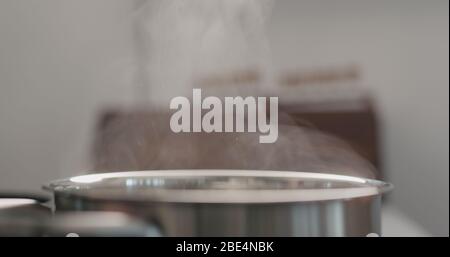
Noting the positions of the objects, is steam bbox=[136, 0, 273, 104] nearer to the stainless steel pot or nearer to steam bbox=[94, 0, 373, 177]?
steam bbox=[94, 0, 373, 177]

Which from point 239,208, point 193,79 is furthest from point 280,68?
point 239,208

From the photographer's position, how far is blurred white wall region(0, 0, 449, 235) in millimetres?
396

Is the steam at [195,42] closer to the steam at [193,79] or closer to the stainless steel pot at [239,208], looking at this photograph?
the steam at [193,79]

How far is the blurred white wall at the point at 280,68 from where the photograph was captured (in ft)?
1.30

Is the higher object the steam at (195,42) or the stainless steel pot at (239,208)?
the steam at (195,42)

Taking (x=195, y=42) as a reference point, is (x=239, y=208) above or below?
below

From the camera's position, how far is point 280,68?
442mm

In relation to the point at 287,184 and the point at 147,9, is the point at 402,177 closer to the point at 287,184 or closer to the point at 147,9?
the point at 287,184

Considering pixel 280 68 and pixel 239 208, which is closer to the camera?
pixel 239 208

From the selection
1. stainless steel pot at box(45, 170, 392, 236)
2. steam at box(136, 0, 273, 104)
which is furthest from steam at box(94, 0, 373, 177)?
stainless steel pot at box(45, 170, 392, 236)

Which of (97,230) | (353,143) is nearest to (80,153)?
(97,230)

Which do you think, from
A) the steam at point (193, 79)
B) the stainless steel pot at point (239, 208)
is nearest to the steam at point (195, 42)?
the steam at point (193, 79)

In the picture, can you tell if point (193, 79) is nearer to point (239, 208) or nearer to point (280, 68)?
point (280, 68)
